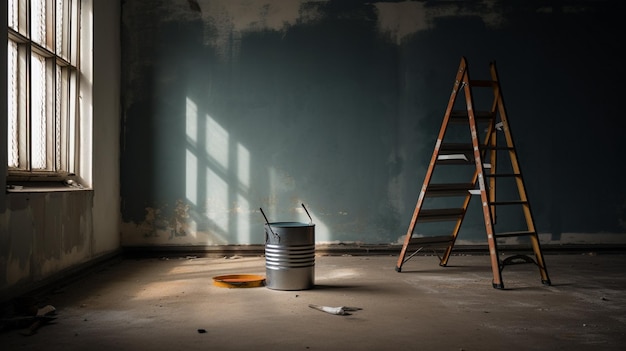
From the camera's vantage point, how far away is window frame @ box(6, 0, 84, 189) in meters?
4.46

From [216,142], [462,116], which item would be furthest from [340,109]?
[462,116]

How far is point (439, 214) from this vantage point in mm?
5645

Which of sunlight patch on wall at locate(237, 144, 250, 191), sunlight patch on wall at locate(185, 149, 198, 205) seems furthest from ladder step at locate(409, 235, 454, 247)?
sunlight patch on wall at locate(185, 149, 198, 205)

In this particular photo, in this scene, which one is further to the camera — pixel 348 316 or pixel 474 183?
pixel 474 183

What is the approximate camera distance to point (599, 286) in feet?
15.9

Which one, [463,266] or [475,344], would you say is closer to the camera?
[475,344]

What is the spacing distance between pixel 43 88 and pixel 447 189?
3.67 meters

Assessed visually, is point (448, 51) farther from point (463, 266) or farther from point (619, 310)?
point (619, 310)

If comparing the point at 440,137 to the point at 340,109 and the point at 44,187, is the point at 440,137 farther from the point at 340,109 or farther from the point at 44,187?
the point at 44,187

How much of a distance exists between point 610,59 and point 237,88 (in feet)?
14.8

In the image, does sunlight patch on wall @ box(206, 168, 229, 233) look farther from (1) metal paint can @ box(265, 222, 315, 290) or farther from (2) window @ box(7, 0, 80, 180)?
(1) metal paint can @ box(265, 222, 315, 290)

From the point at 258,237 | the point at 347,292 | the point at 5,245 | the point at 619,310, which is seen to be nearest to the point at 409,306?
the point at 347,292

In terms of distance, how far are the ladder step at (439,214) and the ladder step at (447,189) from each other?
17 cm

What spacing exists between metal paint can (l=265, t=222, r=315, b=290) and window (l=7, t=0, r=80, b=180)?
77.4 inches
